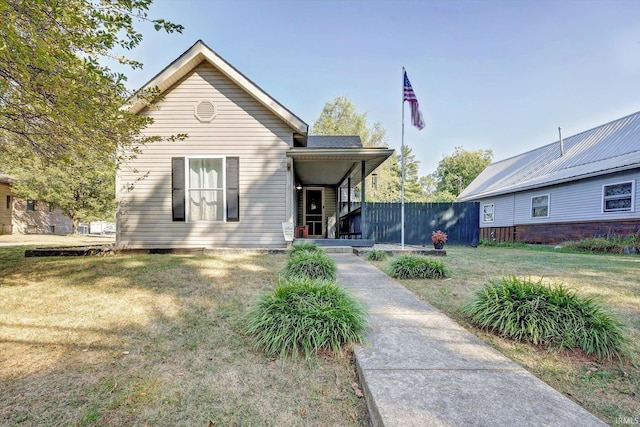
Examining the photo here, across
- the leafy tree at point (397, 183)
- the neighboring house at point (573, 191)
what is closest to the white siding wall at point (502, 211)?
the neighboring house at point (573, 191)

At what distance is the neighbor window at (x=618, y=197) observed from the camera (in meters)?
10.2

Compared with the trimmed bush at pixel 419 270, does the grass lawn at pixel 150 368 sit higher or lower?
lower

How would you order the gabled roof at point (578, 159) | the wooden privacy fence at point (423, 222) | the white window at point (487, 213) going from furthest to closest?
the white window at point (487, 213) → the wooden privacy fence at point (423, 222) → the gabled roof at point (578, 159)

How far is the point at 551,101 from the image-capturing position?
18.3m

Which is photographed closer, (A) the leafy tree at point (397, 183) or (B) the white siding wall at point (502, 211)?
(B) the white siding wall at point (502, 211)

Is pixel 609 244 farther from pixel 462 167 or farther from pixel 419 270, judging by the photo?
pixel 462 167

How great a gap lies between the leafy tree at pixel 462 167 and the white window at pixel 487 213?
74.0ft

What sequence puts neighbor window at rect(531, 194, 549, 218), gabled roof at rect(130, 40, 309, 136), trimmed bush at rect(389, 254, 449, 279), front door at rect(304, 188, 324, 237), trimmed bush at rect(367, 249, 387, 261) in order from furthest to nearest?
neighbor window at rect(531, 194, 549, 218) < front door at rect(304, 188, 324, 237) < gabled roof at rect(130, 40, 309, 136) < trimmed bush at rect(367, 249, 387, 261) < trimmed bush at rect(389, 254, 449, 279)

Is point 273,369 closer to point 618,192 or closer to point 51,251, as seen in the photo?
point 51,251

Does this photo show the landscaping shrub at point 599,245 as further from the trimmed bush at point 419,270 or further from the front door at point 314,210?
the front door at point 314,210

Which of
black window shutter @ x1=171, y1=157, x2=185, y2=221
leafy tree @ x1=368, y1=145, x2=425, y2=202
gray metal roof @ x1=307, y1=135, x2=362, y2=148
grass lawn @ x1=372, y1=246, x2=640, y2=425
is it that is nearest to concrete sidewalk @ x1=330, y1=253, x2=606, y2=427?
grass lawn @ x1=372, y1=246, x2=640, y2=425

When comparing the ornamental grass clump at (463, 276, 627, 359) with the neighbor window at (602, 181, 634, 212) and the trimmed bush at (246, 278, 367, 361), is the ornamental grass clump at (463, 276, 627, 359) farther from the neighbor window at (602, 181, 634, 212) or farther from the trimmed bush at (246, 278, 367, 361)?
the neighbor window at (602, 181, 634, 212)

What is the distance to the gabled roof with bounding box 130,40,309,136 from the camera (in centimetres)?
725

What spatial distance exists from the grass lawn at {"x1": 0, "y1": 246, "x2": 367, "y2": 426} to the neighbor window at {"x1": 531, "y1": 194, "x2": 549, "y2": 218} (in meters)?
15.3
